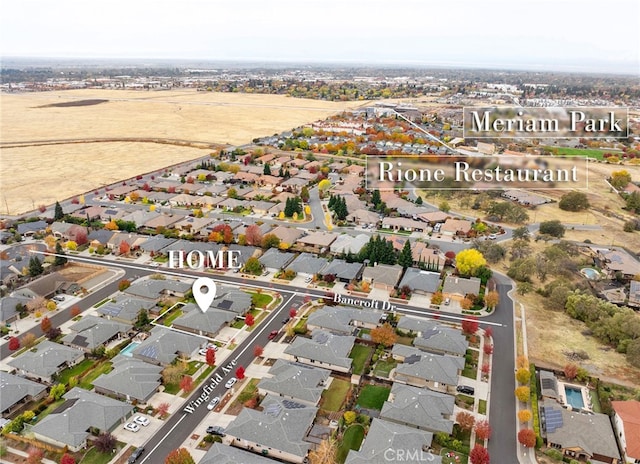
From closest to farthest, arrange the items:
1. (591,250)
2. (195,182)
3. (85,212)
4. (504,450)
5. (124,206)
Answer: (504,450), (591,250), (85,212), (124,206), (195,182)

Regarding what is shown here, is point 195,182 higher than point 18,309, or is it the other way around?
point 195,182

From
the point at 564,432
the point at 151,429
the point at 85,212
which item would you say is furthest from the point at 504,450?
the point at 85,212

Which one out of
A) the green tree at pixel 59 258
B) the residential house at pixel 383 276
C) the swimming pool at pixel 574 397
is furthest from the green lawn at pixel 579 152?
the green tree at pixel 59 258

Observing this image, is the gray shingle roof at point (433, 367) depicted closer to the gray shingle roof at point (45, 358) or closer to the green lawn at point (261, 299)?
the green lawn at point (261, 299)

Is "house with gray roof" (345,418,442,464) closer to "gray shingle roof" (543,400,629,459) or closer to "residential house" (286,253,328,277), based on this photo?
"gray shingle roof" (543,400,629,459)

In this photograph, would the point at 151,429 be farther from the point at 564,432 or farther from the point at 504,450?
the point at 564,432

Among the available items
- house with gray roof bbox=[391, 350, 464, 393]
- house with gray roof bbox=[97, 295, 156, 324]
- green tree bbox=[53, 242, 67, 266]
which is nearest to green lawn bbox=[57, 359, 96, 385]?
house with gray roof bbox=[97, 295, 156, 324]
